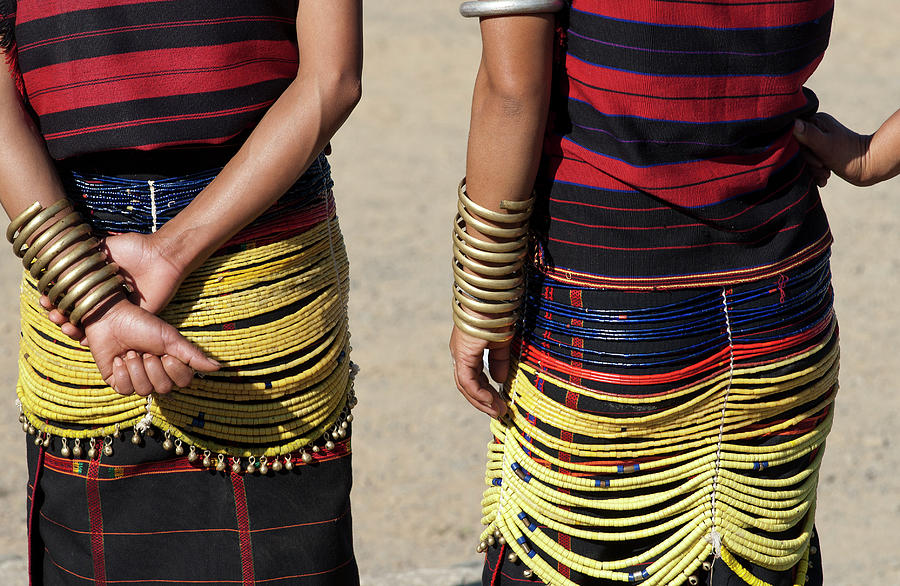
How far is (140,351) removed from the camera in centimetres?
178

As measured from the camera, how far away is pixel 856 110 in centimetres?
786

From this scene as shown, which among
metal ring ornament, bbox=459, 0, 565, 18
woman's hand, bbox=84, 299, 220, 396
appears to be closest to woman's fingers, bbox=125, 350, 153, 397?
woman's hand, bbox=84, 299, 220, 396

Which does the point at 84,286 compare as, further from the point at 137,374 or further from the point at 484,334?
the point at 484,334

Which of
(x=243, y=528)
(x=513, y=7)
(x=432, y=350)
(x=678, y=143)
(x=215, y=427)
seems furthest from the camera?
(x=432, y=350)

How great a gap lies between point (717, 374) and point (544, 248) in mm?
360

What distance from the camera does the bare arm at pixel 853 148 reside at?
5.87ft

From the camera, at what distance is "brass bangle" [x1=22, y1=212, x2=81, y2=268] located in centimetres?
176

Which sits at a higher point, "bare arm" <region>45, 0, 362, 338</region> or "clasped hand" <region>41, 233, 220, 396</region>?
"bare arm" <region>45, 0, 362, 338</region>

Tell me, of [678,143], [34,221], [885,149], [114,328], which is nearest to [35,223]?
[34,221]

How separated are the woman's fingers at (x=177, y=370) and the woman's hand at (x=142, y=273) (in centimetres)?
10

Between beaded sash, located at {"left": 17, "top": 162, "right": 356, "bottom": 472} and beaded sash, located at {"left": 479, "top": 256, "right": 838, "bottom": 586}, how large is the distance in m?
0.40

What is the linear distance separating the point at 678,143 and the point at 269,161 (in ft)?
2.24

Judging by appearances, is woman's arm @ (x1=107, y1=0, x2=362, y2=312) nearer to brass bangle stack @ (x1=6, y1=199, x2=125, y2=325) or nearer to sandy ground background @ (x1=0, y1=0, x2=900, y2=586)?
brass bangle stack @ (x1=6, y1=199, x2=125, y2=325)

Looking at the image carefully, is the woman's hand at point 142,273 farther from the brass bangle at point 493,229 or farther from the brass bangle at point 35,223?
the brass bangle at point 493,229
